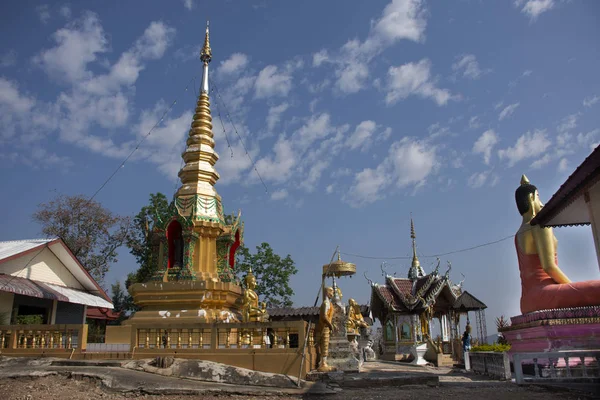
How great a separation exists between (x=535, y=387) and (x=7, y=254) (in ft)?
59.0

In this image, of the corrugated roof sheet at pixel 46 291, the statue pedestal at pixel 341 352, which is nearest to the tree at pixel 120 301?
the corrugated roof sheet at pixel 46 291

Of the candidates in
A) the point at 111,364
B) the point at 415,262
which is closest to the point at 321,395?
the point at 111,364

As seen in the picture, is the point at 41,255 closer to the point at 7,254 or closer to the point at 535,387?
the point at 7,254

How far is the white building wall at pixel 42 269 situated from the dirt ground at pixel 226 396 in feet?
34.9

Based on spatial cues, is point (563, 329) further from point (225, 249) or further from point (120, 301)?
point (120, 301)

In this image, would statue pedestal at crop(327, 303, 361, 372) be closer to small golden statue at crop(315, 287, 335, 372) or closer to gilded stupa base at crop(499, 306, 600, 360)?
small golden statue at crop(315, 287, 335, 372)

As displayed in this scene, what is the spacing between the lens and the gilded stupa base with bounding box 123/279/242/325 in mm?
16516

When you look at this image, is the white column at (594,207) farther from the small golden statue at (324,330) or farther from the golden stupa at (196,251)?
the golden stupa at (196,251)

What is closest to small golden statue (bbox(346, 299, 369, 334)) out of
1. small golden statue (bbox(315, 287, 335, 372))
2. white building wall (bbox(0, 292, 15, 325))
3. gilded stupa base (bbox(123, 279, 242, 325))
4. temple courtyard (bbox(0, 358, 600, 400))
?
gilded stupa base (bbox(123, 279, 242, 325))

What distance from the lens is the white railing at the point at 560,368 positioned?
10.7 meters

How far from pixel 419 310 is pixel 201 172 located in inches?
603

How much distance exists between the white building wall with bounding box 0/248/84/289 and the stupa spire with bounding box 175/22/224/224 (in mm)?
6663

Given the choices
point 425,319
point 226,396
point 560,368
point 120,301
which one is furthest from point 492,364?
point 120,301

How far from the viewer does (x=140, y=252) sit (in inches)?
1250
